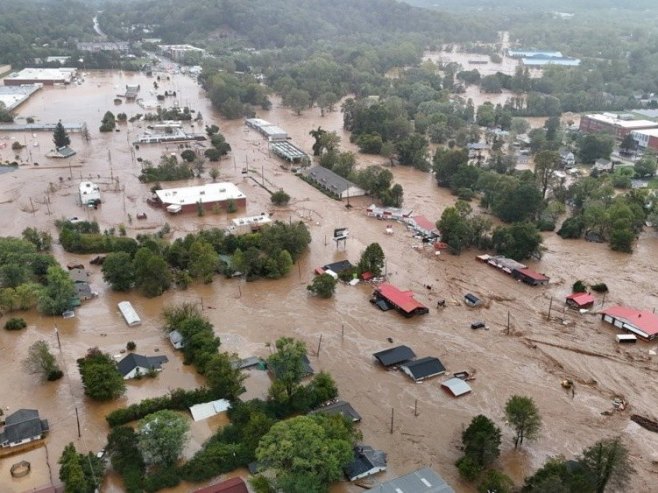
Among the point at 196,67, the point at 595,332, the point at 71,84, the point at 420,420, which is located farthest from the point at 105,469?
the point at 196,67

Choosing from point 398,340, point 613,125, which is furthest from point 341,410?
point 613,125

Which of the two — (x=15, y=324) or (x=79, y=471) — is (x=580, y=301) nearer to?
→ (x=79, y=471)

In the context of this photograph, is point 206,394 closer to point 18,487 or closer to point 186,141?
point 18,487

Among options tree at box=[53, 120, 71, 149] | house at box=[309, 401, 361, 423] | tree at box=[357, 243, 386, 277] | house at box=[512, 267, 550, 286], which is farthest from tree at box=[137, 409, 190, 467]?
tree at box=[53, 120, 71, 149]

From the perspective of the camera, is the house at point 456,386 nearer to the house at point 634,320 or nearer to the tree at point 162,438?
the house at point 634,320

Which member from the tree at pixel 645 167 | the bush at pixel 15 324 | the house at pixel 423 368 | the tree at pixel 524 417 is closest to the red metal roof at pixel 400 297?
the house at pixel 423 368
